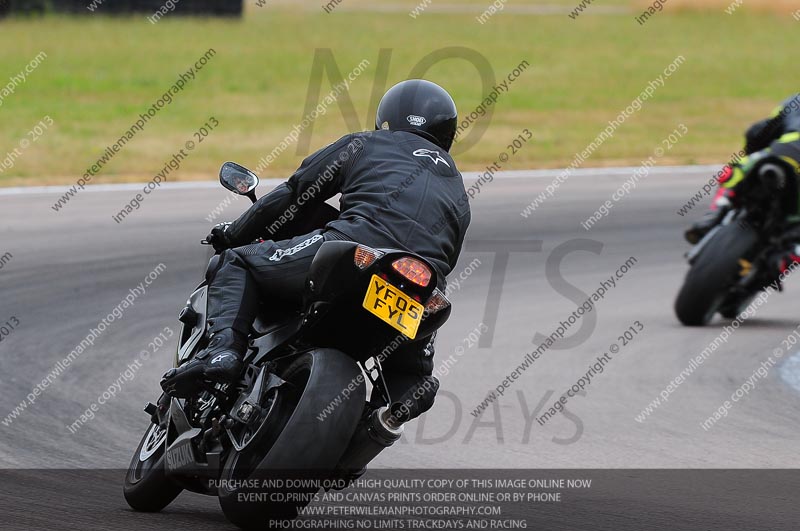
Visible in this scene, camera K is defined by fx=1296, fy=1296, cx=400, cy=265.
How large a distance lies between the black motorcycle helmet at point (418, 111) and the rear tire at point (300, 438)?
41.6 inches

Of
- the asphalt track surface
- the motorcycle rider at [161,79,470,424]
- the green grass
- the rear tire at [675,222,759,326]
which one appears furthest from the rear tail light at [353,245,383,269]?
the green grass

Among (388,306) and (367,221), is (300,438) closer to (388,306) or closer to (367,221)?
(388,306)

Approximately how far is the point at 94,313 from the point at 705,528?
4.96m

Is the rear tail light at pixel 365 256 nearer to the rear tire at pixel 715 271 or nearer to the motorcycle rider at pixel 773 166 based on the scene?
the rear tire at pixel 715 271

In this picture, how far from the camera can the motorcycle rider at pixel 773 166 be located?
8891mm

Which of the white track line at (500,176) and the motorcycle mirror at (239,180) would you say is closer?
the motorcycle mirror at (239,180)

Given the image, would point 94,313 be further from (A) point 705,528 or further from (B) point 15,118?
(B) point 15,118

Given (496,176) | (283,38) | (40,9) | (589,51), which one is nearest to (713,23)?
(589,51)

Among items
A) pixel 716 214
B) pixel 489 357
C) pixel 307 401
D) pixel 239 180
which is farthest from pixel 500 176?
pixel 307 401

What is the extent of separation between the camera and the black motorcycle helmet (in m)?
5.08

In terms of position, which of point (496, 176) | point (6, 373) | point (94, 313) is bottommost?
point (496, 176)

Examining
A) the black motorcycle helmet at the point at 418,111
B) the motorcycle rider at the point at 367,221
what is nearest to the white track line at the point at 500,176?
the motorcycle rider at the point at 367,221

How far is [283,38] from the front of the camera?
93.7 feet

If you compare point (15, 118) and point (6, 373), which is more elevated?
point (6, 373)
